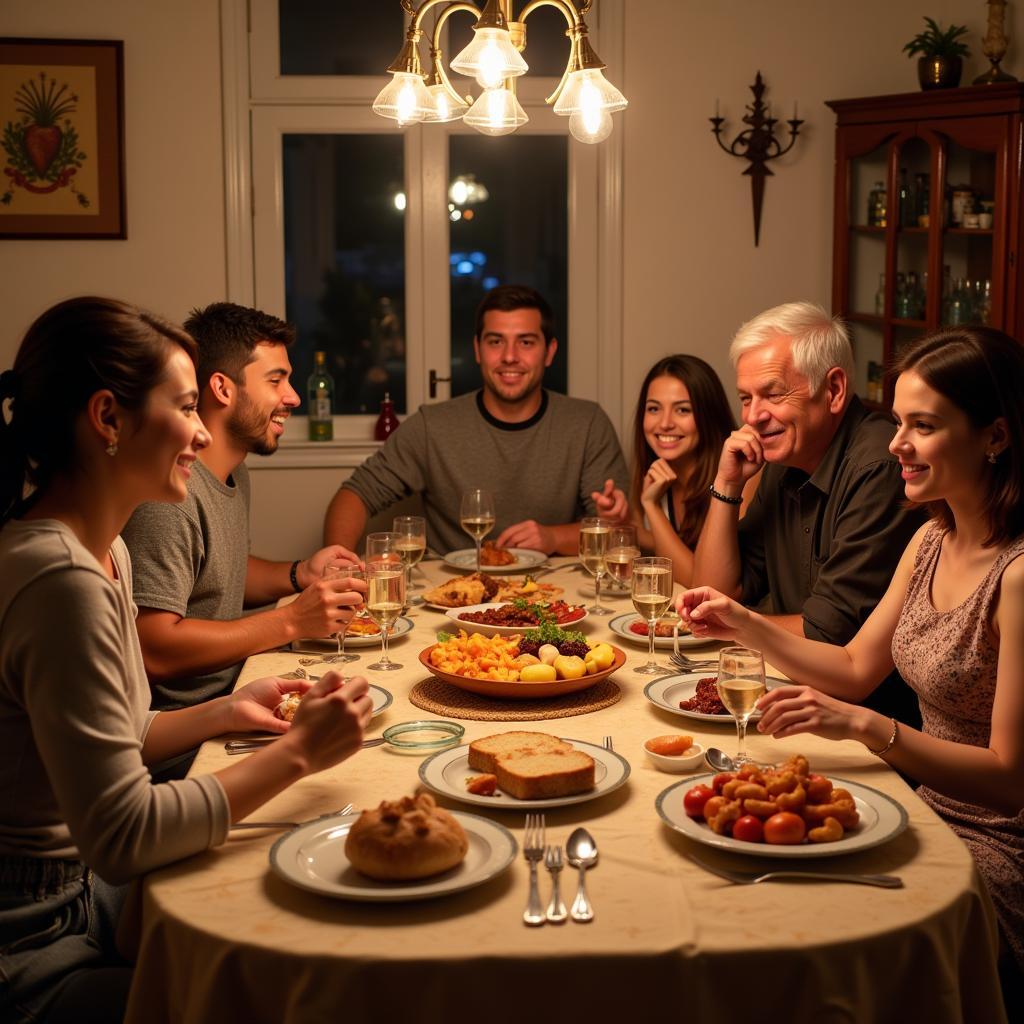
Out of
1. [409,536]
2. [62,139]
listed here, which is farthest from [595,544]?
[62,139]

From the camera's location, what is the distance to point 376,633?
2391 millimetres

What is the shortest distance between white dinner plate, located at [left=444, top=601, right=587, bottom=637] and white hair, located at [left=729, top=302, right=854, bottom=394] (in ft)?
2.49

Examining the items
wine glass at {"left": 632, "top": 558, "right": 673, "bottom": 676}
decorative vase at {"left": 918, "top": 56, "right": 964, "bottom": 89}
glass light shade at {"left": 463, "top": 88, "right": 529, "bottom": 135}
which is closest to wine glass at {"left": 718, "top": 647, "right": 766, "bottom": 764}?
wine glass at {"left": 632, "top": 558, "right": 673, "bottom": 676}

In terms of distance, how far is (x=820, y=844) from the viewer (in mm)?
1402

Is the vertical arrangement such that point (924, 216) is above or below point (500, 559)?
above

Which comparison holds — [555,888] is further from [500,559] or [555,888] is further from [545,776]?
[500,559]

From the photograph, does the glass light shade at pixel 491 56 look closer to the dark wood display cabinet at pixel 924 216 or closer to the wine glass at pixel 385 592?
the wine glass at pixel 385 592

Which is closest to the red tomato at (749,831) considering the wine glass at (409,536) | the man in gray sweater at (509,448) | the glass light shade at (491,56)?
the wine glass at (409,536)

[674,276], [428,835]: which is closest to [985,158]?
[674,276]

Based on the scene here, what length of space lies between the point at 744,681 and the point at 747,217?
3.23m

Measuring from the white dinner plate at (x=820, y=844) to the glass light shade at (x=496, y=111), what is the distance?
5.18 feet

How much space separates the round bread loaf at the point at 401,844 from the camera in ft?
4.31

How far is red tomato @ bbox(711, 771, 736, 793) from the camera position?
1.51 m

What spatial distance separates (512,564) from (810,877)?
5.90 ft
